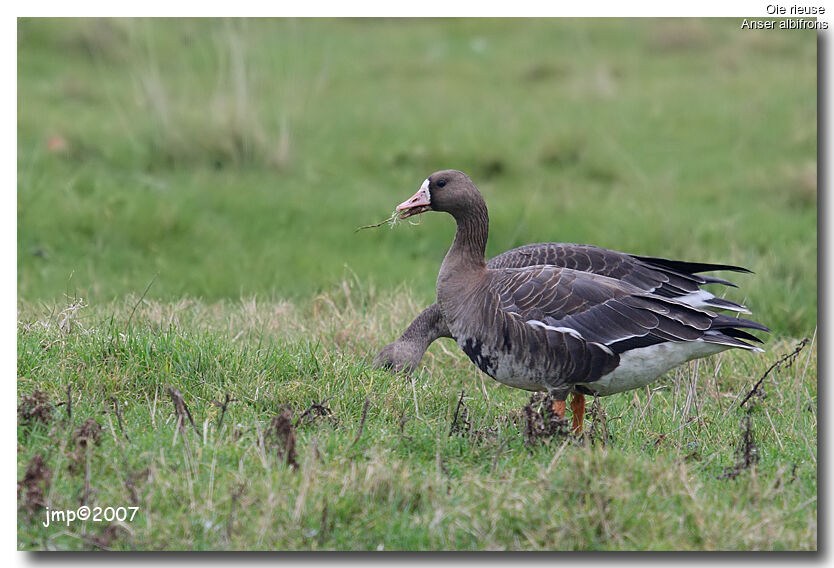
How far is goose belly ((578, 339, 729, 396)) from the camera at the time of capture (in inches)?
205

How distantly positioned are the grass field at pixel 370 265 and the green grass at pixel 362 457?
0.02 metres

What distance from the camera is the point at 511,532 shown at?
4.16m

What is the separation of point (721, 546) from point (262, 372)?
2506 millimetres

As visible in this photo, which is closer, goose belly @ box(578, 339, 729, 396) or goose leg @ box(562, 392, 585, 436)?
goose belly @ box(578, 339, 729, 396)

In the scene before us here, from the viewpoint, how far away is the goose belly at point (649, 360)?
5199 millimetres

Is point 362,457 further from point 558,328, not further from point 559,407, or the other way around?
point 558,328

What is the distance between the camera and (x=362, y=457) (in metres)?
4.69

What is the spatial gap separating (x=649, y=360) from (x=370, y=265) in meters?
4.48

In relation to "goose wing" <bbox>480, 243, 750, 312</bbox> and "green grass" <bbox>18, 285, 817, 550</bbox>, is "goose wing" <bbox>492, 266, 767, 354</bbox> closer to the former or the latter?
"goose wing" <bbox>480, 243, 750, 312</bbox>

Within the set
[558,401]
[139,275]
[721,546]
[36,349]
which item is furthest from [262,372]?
[139,275]

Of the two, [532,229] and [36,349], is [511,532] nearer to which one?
[36,349]

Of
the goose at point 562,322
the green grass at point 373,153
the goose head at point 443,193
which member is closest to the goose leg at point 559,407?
the goose at point 562,322

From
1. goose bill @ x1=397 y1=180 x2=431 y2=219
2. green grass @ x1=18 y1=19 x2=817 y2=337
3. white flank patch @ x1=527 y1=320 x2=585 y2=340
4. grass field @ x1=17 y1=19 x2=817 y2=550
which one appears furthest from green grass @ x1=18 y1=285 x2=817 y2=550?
green grass @ x1=18 y1=19 x2=817 y2=337

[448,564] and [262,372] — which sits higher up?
[262,372]
